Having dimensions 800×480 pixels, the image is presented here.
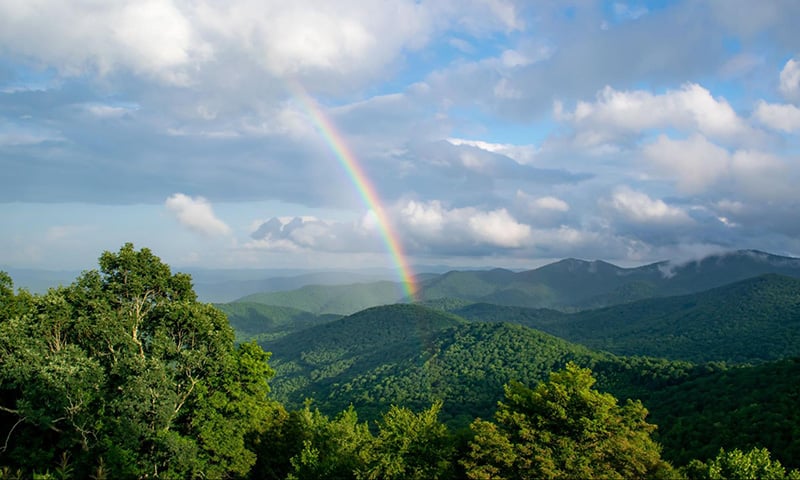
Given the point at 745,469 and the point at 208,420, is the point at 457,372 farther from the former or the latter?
the point at 745,469

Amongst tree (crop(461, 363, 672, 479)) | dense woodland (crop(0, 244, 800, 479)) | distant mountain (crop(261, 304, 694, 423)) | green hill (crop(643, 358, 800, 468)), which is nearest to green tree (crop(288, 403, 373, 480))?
dense woodland (crop(0, 244, 800, 479))

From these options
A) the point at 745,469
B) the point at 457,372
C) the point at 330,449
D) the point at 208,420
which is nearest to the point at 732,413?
the point at 745,469

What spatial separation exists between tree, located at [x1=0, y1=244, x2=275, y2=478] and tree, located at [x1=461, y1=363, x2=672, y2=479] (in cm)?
1690

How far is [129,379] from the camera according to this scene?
1137 inches

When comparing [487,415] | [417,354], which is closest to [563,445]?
[487,415]

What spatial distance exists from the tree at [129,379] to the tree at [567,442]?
1690 cm

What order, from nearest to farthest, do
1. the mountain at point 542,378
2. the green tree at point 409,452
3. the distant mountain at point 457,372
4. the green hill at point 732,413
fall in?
the green tree at point 409,452 → the green hill at point 732,413 → the mountain at point 542,378 → the distant mountain at point 457,372

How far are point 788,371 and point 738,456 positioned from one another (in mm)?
57742

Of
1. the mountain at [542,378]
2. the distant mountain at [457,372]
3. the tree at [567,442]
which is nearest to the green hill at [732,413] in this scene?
the mountain at [542,378]

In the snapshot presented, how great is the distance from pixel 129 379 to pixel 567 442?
983 inches

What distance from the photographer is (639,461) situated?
2523cm

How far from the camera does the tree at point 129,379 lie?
95.9ft

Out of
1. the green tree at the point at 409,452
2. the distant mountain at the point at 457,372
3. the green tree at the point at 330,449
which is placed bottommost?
the distant mountain at the point at 457,372

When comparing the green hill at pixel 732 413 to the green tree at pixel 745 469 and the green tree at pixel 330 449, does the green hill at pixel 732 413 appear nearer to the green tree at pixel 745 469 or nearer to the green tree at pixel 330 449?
the green tree at pixel 745 469
